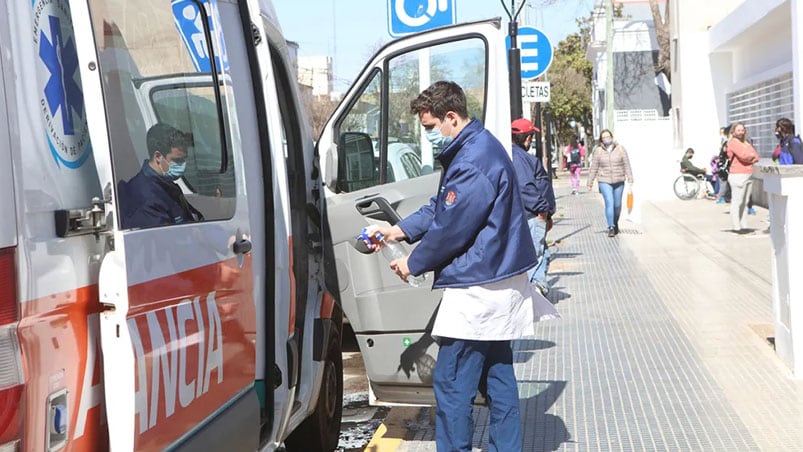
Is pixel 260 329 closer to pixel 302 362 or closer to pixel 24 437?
pixel 302 362

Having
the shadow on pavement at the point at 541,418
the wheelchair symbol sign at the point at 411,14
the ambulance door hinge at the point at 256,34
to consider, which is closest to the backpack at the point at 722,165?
the wheelchair symbol sign at the point at 411,14

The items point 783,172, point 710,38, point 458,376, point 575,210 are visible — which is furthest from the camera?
point 710,38

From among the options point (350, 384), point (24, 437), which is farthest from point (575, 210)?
point (24, 437)

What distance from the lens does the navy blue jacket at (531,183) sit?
31.1 ft

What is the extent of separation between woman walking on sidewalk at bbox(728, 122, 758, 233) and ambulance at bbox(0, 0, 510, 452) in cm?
1251

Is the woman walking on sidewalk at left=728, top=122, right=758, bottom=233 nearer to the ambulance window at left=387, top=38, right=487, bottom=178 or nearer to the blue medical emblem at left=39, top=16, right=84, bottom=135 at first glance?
the ambulance window at left=387, top=38, right=487, bottom=178

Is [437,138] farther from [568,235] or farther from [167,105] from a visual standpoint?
[568,235]

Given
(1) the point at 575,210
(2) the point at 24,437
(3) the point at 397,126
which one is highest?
(3) the point at 397,126

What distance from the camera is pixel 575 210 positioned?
92.2ft

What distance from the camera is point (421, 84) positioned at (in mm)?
5840

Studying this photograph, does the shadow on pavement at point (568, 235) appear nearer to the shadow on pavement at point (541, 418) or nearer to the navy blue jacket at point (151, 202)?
the shadow on pavement at point (541, 418)

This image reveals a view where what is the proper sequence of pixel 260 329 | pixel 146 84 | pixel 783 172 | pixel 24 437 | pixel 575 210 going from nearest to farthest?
pixel 24 437 → pixel 146 84 → pixel 260 329 → pixel 783 172 → pixel 575 210

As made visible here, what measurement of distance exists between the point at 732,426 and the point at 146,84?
4.23 m

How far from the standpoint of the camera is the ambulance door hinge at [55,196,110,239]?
2.80 metres
